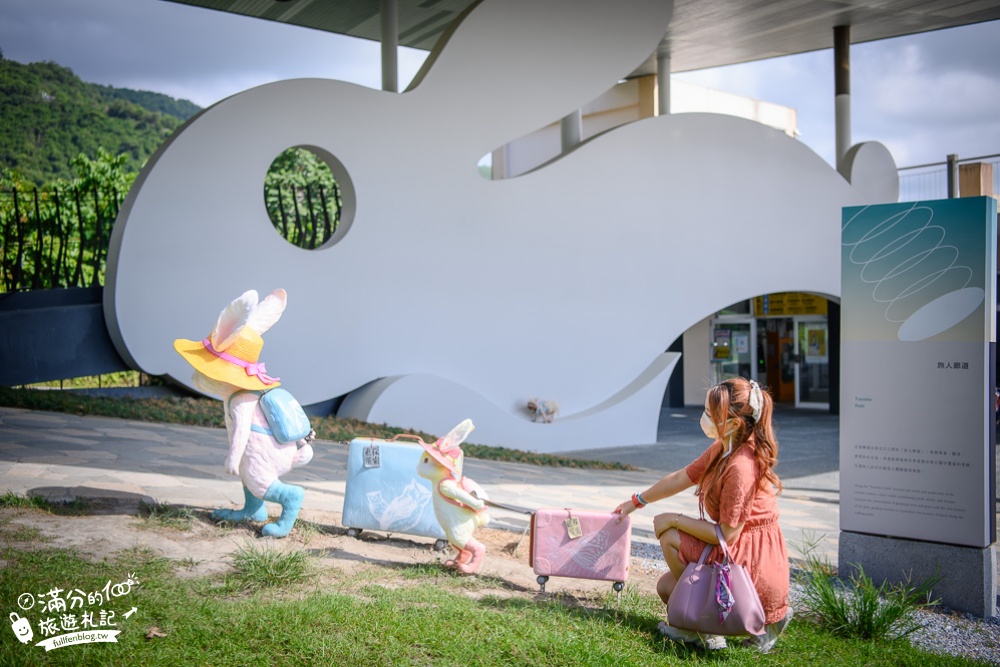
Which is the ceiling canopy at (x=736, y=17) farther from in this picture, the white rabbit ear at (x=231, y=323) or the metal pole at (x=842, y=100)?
the white rabbit ear at (x=231, y=323)

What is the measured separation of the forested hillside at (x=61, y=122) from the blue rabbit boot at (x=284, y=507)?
30768mm

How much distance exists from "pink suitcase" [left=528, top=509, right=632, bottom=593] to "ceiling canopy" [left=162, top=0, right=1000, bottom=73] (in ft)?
43.0

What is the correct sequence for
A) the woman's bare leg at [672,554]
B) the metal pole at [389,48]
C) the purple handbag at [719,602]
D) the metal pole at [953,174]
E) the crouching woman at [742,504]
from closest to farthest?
the purple handbag at [719,602] → the crouching woman at [742,504] → the woman's bare leg at [672,554] → the metal pole at [389,48] → the metal pole at [953,174]

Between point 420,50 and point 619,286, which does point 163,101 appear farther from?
point 619,286

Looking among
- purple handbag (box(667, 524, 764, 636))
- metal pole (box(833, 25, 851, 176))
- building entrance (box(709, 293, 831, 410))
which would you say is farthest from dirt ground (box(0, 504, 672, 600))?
building entrance (box(709, 293, 831, 410))

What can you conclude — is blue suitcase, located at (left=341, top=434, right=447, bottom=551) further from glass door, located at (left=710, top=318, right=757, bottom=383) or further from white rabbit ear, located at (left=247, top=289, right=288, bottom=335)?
glass door, located at (left=710, top=318, right=757, bottom=383)

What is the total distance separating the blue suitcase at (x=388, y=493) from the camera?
5492mm

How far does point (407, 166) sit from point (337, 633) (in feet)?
27.5

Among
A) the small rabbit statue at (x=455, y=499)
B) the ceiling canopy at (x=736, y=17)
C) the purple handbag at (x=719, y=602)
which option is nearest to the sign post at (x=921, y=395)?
the purple handbag at (x=719, y=602)

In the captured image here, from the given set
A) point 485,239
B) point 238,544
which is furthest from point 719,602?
point 485,239

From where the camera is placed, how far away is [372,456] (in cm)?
558

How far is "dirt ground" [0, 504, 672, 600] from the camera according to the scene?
476 cm

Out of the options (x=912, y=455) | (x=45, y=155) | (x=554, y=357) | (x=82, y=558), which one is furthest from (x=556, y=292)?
(x=45, y=155)

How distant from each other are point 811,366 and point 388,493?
19.3 m
